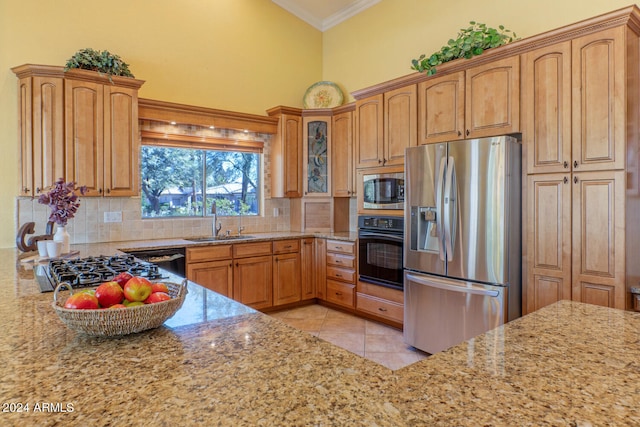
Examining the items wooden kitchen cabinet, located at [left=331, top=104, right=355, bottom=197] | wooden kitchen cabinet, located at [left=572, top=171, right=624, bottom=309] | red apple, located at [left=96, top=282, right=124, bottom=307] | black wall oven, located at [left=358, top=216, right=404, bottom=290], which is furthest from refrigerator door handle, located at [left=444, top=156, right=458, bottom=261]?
red apple, located at [left=96, top=282, right=124, bottom=307]

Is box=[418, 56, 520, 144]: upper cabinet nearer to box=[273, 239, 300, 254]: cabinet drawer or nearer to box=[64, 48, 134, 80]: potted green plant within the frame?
box=[273, 239, 300, 254]: cabinet drawer

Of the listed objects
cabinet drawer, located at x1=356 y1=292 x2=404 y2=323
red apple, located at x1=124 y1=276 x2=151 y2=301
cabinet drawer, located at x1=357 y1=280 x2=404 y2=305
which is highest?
red apple, located at x1=124 y1=276 x2=151 y2=301

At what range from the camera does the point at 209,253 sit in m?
3.82

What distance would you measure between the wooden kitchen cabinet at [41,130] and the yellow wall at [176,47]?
317mm

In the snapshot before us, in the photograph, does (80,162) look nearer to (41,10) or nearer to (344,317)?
(41,10)

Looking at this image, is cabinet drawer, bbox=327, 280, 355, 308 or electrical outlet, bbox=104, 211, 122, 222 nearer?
electrical outlet, bbox=104, 211, 122, 222

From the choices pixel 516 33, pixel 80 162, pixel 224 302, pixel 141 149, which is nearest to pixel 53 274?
pixel 224 302

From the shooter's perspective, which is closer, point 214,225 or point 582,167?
point 582,167

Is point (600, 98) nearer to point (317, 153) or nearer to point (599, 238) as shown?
point (599, 238)

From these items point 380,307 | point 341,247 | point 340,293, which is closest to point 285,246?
point 341,247

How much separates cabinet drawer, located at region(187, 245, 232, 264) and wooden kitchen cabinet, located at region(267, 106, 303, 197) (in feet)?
3.70

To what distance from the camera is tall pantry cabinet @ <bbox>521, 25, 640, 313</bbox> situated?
238 cm

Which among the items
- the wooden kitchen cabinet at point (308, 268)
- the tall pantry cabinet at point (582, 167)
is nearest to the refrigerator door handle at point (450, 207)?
the tall pantry cabinet at point (582, 167)

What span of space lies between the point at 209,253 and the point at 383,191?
1844mm
